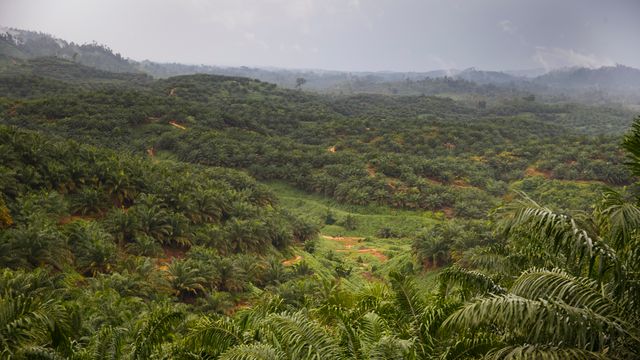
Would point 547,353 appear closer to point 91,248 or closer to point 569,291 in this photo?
point 569,291

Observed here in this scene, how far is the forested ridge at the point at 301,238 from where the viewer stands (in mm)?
4848

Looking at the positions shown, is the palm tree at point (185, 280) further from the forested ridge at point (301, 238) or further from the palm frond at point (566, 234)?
the palm frond at point (566, 234)

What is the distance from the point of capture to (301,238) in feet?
104

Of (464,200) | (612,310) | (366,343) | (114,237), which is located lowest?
(464,200)

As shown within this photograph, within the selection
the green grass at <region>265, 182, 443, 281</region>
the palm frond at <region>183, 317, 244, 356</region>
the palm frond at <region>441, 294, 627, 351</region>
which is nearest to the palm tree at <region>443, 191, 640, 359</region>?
the palm frond at <region>441, 294, 627, 351</region>

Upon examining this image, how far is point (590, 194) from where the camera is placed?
39.6m

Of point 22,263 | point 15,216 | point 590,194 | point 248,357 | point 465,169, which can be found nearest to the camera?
point 248,357

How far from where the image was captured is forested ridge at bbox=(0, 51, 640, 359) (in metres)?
4.85

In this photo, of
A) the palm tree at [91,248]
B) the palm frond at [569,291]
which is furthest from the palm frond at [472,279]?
the palm tree at [91,248]

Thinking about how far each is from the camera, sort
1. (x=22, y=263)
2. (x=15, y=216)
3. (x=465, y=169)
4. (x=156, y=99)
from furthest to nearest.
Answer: (x=156, y=99) → (x=465, y=169) → (x=15, y=216) → (x=22, y=263)

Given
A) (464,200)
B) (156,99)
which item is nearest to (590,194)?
(464,200)

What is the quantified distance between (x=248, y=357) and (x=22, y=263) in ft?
41.4

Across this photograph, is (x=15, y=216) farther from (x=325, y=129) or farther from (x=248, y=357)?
(x=325, y=129)

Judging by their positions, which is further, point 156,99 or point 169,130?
point 156,99
